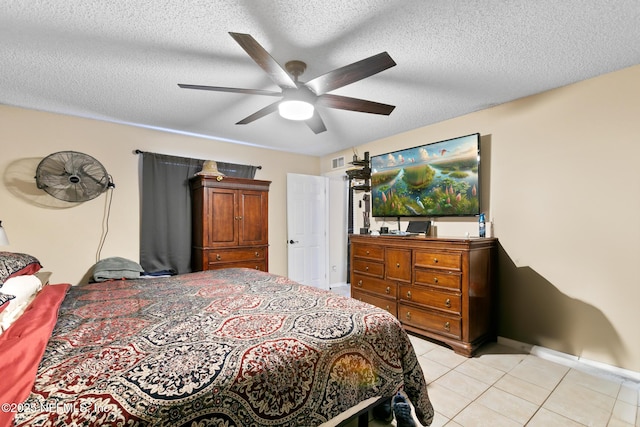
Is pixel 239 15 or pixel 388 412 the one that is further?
pixel 388 412

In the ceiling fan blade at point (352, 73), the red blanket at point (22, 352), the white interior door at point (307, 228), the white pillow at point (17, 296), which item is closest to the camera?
the red blanket at point (22, 352)

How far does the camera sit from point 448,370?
2.43 m

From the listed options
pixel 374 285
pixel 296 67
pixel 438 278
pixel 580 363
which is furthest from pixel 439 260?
pixel 296 67

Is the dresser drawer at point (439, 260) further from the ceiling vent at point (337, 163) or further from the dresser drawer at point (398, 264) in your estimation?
the ceiling vent at point (337, 163)

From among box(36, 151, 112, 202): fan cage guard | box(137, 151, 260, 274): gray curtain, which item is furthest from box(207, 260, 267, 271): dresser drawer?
box(36, 151, 112, 202): fan cage guard

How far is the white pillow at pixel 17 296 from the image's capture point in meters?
1.35

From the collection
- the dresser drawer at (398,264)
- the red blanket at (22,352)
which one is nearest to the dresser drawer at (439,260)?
the dresser drawer at (398,264)

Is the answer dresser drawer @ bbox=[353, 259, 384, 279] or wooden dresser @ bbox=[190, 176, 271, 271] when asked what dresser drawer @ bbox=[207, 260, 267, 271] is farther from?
dresser drawer @ bbox=[353, 259, 384, 279]

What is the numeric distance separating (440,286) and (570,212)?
4.19 feet

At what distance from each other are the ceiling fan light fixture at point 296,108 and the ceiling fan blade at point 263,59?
0.11m

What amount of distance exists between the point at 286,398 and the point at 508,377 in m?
2.13

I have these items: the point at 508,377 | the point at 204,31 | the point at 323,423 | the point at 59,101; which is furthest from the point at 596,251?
the point at 59,101

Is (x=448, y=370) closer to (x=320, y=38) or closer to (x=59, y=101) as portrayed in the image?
(x=320, y=38)

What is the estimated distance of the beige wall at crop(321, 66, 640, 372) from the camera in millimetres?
2281
